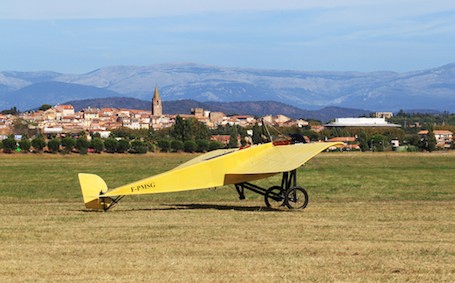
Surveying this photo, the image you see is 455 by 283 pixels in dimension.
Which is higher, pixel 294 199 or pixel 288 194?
pixel 288 194

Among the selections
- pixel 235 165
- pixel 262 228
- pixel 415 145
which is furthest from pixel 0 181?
pixel 415 145

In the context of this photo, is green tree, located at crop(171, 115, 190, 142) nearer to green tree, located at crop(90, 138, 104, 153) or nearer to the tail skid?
green tree, located at crop(90, 138, 104, 153)

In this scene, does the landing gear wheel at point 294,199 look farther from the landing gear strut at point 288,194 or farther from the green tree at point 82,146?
the green tree at point 82,146

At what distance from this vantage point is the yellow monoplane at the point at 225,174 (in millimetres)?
17719

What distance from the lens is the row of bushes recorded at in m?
73.5

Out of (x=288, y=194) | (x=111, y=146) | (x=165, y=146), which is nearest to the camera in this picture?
(x=288, y=194)

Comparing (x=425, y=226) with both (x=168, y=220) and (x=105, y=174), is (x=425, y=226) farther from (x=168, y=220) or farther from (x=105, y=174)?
(x=105, y=174)

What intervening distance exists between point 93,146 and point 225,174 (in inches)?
2283

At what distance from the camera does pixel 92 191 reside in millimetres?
17781

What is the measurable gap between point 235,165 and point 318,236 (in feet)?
17.9

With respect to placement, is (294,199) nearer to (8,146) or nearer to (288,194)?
(288,194)

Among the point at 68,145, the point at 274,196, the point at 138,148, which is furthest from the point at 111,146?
the point at 274,196

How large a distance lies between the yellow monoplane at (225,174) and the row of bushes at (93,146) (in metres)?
55.2

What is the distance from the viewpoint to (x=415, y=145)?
94.1 m
